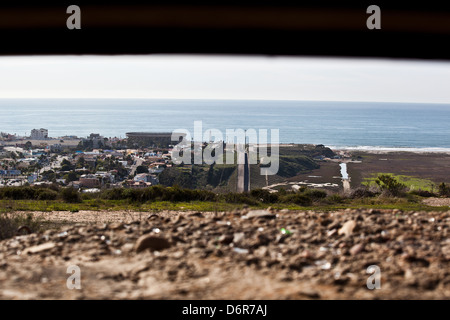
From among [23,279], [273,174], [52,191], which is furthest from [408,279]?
[273,174]

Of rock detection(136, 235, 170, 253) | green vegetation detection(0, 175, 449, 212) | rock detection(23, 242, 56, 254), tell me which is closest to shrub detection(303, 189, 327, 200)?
green vegetation detection(0, 175, 449, 212)

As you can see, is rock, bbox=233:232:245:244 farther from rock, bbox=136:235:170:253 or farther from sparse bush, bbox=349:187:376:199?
sparse bush, bbox=349:187:376:199

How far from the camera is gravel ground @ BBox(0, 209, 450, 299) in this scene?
233cm

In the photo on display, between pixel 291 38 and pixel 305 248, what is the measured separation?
1966mm


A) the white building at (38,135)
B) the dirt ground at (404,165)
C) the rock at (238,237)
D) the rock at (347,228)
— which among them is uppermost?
the white building at (38,135)

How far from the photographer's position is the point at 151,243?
2971 mm

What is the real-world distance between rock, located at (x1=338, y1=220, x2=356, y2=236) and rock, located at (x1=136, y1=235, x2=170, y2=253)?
128cm

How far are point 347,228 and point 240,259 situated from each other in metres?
0.93

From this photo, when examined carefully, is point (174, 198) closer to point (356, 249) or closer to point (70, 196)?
point (70, 196)

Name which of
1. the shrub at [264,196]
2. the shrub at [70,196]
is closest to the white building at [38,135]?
the shrub at [70,196]

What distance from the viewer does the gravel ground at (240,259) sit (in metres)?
2.33

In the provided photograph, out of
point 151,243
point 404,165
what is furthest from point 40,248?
point 404,165

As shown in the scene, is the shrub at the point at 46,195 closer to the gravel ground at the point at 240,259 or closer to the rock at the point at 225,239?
the gravel ground at the point at 240,259
